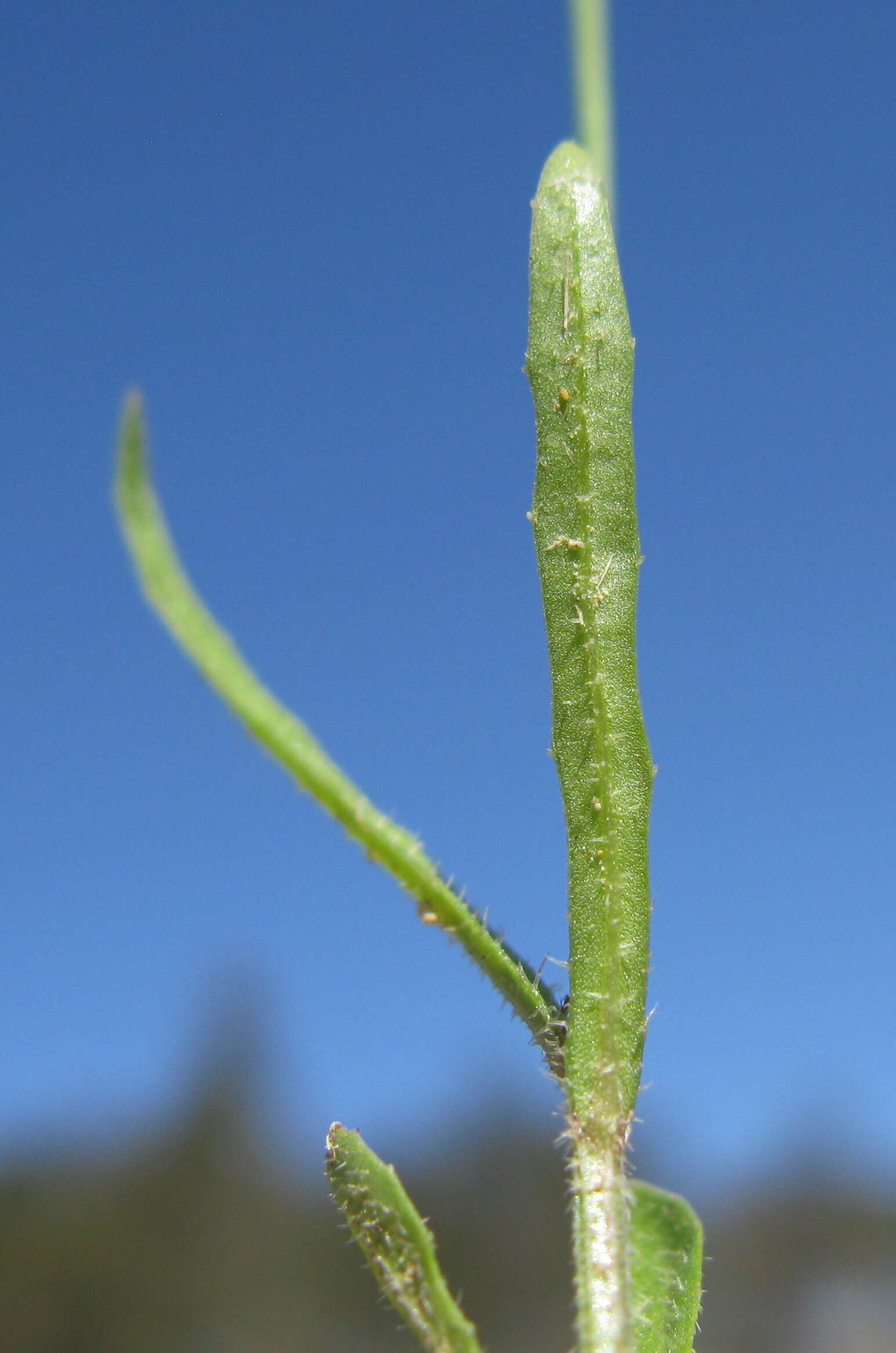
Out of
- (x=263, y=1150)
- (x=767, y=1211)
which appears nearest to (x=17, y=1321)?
(x=263, y=1150)

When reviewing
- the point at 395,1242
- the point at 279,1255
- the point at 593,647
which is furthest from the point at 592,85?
the point at 279,1255

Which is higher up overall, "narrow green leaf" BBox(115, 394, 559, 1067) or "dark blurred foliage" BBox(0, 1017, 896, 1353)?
"narrow green leaf" BBox(115, 394, 559, 1067)

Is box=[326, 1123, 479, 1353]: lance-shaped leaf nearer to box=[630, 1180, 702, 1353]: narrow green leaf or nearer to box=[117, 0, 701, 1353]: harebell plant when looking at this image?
box=[117, 0, 701, 1353]: harebell plant

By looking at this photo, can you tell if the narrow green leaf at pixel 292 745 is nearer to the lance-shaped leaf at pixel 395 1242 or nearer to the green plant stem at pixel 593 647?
the green plant stem at pixel 593 647

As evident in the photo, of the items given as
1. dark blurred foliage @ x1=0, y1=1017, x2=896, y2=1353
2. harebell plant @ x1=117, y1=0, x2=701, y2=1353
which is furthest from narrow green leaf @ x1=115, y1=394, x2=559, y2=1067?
dark blurred foliage @ x1=0, y1=1017, x2=896, y2=1353

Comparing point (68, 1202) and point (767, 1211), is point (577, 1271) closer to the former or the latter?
point (767, 1211)

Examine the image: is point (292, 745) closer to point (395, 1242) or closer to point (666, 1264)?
point (395, 1242)
